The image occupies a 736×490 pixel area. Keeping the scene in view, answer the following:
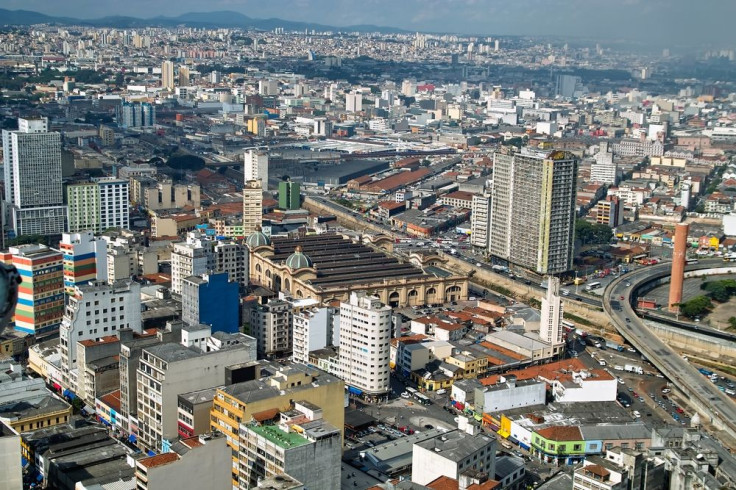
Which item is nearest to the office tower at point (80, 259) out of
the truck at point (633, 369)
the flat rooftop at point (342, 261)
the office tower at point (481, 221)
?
the flat rooftop at point (342, 261)

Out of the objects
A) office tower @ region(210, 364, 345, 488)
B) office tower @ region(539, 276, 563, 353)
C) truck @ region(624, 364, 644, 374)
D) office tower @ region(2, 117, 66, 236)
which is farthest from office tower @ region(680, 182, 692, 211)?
office tower @ region(210, 364, 345, 488)

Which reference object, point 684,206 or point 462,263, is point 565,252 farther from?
point 684,206

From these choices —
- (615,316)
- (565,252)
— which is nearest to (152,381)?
(615,316)

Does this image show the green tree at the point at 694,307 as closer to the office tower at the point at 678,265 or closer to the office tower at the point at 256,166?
the office tower at the point at 678,265

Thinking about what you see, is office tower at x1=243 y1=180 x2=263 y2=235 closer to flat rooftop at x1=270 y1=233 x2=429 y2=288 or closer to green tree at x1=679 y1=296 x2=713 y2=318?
flat rooftop at x1=270 y1=233 x2=429 y2=288

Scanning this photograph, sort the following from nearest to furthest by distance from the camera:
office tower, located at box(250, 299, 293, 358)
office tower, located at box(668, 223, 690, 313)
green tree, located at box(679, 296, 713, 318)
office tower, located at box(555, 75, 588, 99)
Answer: office tower, located at box(250, 299, 293, 358)
office tower, located at box(668, 223, 690, 313)
green tree, located at box(679, 296, 713, 318)
office tower, located at box(555, 75, 588, 99)

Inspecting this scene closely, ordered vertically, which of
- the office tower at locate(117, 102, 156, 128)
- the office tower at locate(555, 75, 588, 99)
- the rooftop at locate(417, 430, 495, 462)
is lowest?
the rooftop at locate(417, 430, 495, 462)
